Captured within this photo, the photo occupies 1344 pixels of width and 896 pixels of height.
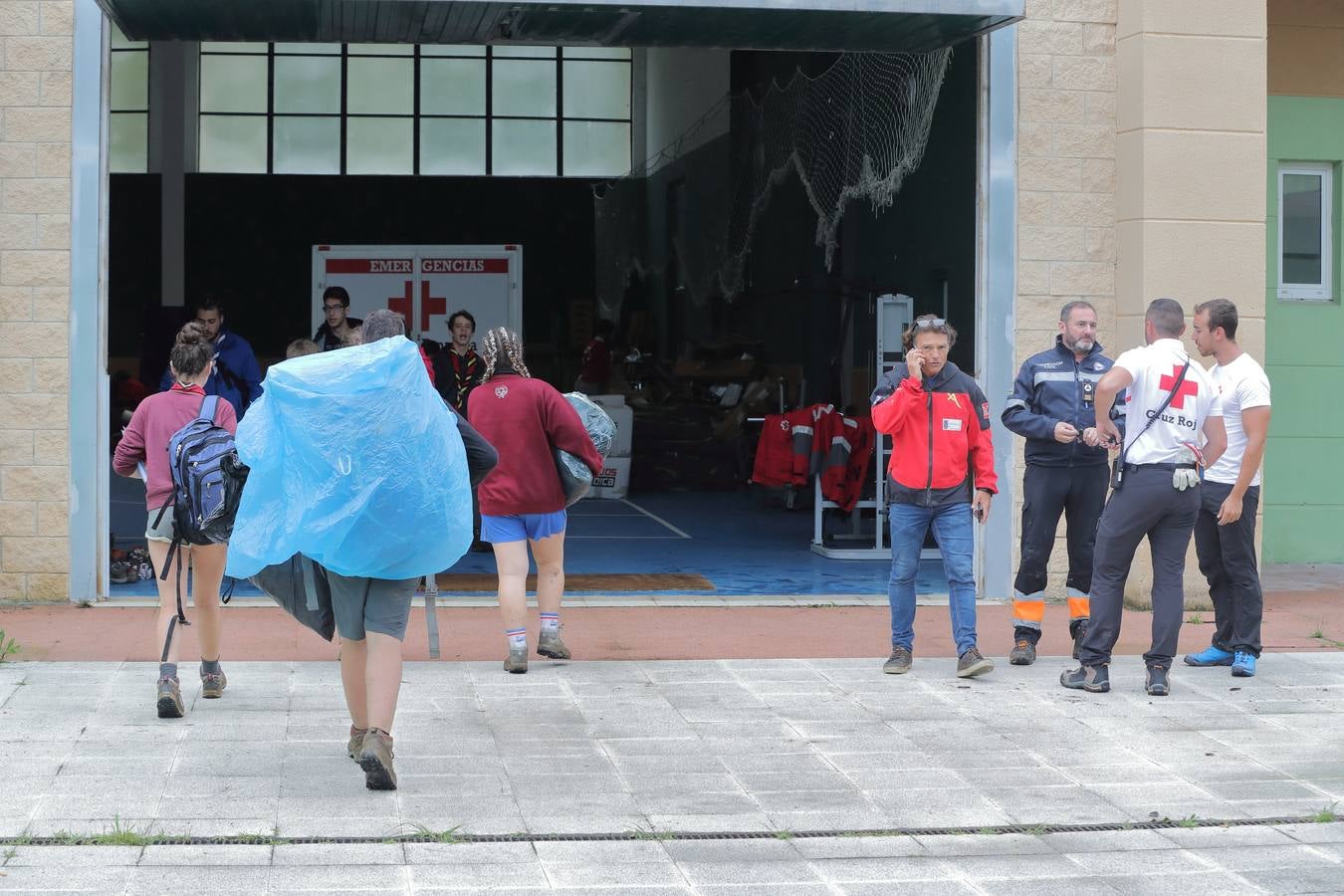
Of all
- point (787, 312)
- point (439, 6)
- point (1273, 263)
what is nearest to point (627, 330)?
point (787, 312)

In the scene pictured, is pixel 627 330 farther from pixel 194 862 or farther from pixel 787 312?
pixel 194 862

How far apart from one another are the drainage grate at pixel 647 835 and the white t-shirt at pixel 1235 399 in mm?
2611

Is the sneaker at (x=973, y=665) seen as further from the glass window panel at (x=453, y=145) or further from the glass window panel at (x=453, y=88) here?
the glass window panel at (x=453, y=88)

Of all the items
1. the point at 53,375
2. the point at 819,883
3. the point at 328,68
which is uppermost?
the point at 328,68

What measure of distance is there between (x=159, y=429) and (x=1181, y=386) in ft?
14.4

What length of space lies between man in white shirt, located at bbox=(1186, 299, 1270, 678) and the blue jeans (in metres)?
1.11

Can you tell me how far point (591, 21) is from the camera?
31.6 feet

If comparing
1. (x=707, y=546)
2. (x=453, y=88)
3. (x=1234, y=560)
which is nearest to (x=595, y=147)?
(x=453, y=88)

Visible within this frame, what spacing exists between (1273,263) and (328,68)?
1935 centimetres

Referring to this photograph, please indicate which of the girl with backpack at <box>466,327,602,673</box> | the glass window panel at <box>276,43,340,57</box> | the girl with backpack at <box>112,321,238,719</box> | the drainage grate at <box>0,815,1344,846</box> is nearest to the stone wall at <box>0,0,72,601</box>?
the girl with backpack at <box>112,321,238,719</box>

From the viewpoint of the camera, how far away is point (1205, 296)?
9.67 meters

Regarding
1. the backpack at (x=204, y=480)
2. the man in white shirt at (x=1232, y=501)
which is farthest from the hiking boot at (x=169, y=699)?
the man in white shirt at (x=1232, y=501)

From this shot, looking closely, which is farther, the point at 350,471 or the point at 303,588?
the point at 303,588

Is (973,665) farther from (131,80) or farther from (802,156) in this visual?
(131,80)
